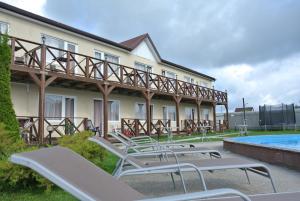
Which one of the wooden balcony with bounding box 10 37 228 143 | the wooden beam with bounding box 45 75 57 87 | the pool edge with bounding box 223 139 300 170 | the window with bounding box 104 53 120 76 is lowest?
the pool edge with bounding box 223 139 300 170

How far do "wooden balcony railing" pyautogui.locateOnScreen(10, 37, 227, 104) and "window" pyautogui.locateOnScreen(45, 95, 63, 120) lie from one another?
143 cm

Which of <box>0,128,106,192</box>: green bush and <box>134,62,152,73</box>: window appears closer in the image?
<box>0,128,106,192</box>: green bush

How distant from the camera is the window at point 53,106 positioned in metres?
15.2

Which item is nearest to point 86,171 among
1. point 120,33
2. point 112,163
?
point 112,163

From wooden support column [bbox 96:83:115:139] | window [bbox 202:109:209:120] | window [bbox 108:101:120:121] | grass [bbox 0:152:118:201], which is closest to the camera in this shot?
grass [bbox 0:152:118:201]

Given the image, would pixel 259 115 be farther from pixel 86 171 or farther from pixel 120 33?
pixel 86 171

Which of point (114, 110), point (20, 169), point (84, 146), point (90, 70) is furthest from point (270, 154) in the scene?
point (114, 110)

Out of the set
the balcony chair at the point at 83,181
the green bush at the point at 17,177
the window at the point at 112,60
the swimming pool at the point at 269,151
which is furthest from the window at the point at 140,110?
the balcony chair at the point at 83,181

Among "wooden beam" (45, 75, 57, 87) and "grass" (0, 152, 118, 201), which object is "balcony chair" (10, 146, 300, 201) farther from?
"wooden beam" (45, 75, 57, 87)

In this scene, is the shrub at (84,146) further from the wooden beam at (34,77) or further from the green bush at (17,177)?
the wooden beam at (34,77)

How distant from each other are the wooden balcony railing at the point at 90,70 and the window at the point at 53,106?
1.43 m

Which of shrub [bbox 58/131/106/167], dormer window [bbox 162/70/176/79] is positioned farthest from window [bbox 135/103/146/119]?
shrub [bbox 58/131/106/167]

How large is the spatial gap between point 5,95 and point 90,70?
25.8 ft

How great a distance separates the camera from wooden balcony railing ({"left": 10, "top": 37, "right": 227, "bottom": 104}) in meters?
12.7
